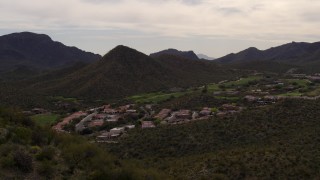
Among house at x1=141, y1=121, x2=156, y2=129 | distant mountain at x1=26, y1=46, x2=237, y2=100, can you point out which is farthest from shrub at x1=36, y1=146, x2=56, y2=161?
distant mountain at x1=26, y1=46, x2=237, y2=100

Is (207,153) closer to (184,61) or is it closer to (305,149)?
(305,149)

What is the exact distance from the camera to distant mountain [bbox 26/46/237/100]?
9512cm

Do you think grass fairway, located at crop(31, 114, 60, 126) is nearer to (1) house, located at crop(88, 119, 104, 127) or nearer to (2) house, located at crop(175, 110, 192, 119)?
(1) house, located at crop(88, 119, 104, 127)

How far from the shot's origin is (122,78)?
103 meters

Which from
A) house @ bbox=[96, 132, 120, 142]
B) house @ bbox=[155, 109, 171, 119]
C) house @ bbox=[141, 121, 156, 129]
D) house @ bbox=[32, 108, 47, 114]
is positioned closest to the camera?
house @ bbox=[96, 132, 120, 142]

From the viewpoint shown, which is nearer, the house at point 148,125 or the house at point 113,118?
the house at point 148,125

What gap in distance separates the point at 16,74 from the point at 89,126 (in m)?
103

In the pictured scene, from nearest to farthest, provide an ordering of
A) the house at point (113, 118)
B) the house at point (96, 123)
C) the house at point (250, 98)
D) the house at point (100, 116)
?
the house at point (96, 123)
the house at point (113, 118)
the house at point (250, 98)
the house at point (100, 116)

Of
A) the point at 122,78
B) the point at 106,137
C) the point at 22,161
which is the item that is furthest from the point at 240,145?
the point at 122,78

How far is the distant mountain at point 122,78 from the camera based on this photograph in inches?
3745

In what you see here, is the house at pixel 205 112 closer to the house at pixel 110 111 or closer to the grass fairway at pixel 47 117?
the house at pixel 110 111

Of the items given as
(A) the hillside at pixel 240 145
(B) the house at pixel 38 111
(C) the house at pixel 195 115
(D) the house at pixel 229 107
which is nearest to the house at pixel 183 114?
(C) the house at pixel 195 115


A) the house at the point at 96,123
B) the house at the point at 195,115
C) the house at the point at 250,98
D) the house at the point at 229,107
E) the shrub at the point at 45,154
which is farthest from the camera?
the house at the point at 250,98

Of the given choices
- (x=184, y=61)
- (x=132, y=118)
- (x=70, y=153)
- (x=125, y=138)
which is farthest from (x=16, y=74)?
(x=70, y=153)
